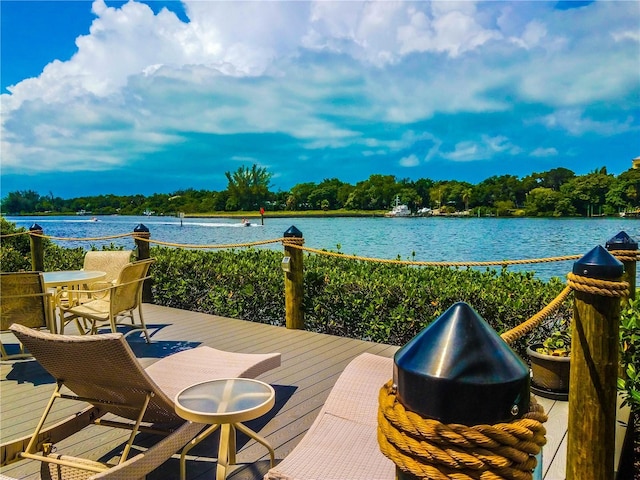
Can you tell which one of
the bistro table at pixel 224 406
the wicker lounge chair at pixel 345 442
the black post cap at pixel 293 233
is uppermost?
the black post cap at pixel 293 233

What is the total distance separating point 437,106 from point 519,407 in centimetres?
10717

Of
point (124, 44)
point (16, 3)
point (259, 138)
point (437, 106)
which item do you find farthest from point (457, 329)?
point (259, 138)

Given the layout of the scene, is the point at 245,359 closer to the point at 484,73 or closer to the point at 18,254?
the point at 18,254

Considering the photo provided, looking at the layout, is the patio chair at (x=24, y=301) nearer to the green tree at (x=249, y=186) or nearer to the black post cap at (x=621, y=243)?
the black post cap at (x=621, y=243)

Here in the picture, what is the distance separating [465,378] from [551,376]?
2.99 metres

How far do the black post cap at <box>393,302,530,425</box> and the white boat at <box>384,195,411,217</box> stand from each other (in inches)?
1662

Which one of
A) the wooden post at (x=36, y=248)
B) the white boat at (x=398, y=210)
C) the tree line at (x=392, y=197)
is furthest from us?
the white boat at (x=398, y=210)

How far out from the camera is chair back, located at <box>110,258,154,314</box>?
4.12 m

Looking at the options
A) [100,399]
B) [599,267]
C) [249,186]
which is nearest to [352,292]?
[100,399]

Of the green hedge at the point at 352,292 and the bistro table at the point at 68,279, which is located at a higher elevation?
the bistro table at the point at 68,279

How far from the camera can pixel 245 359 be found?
9.61ft

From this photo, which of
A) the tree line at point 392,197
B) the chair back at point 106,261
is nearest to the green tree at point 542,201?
the tree line at point 392,197

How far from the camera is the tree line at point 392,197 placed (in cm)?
2473

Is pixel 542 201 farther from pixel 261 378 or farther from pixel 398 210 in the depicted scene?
pixel 261 378
